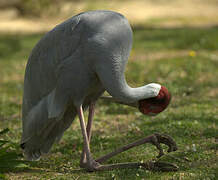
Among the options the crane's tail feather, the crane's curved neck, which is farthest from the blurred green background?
the crane's curved neck

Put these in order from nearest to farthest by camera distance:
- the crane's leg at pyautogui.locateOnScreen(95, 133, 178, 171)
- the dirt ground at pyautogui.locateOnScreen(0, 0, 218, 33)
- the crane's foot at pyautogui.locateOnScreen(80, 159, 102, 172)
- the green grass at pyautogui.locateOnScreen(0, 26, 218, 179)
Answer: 1. the crane's leg at pyautogui.locateOnScreen(95, 133, 178, 171)
2. the crane's foot at pyautogui.locateOnScreen(80, 159, 102, 172)
3. the green grass at pyautogui.locateOnScreen(0, 26, 218, 179)
4. the dirt ground at pyautogui.locateOnScreen(0, 0, 218, 33)

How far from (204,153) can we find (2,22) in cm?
1370

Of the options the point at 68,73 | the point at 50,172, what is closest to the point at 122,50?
the point at 68,73

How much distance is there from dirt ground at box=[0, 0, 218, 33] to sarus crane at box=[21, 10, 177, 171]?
36.1 feet

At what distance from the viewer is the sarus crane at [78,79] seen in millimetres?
3631

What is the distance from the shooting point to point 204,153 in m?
4.21

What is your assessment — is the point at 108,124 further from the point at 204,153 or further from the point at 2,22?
the point at 2,22

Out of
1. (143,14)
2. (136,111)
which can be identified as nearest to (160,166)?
(136,111)

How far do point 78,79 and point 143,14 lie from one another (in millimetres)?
14448

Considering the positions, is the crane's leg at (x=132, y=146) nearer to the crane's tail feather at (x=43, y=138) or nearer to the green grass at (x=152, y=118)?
the green grass at (x=152, y=118)

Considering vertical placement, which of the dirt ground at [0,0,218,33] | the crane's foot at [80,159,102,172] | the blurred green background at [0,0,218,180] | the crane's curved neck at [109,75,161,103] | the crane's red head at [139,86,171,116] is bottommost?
the dirt ground at [0,0,218,33]

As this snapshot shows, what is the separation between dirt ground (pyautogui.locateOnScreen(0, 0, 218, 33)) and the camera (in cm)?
1573

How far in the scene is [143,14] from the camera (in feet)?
58.4

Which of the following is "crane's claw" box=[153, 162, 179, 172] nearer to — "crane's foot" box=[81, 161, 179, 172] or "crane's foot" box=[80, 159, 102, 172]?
"crane's foot" box=[81, 161, 179, 172]
